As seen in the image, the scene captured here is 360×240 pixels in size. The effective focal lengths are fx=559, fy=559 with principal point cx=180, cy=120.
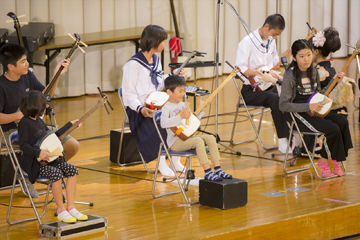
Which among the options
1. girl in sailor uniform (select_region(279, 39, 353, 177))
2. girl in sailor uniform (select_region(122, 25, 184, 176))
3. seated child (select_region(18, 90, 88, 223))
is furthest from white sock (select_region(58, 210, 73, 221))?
girl in sailor uniform (select_region(279, 39, 353, 177))

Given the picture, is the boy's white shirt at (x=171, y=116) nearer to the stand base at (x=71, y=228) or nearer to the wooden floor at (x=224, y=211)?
the wooden floor at (x=224, y=211)

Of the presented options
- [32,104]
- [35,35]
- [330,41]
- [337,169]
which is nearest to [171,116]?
[32,104]

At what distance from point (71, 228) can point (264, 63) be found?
3.11m

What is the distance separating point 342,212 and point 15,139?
228 centimetres

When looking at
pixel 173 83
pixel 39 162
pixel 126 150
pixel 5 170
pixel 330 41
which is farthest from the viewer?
pixel 126 150

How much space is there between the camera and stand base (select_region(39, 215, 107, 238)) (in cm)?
313

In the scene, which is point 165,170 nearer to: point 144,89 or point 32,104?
point 144,89

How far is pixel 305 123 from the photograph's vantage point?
453cm

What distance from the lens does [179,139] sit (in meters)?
3.98

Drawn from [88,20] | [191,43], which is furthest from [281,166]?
[191,43]

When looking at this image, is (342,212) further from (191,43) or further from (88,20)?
(191,43)

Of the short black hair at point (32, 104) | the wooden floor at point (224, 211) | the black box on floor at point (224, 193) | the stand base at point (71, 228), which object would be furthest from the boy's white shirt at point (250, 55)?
the stand base at point (71, 228)

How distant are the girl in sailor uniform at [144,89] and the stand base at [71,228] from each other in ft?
4.64

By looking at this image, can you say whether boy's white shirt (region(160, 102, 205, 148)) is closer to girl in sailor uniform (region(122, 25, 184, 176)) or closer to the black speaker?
girl in sailor uniform (region(122, 25, 184, 176))
